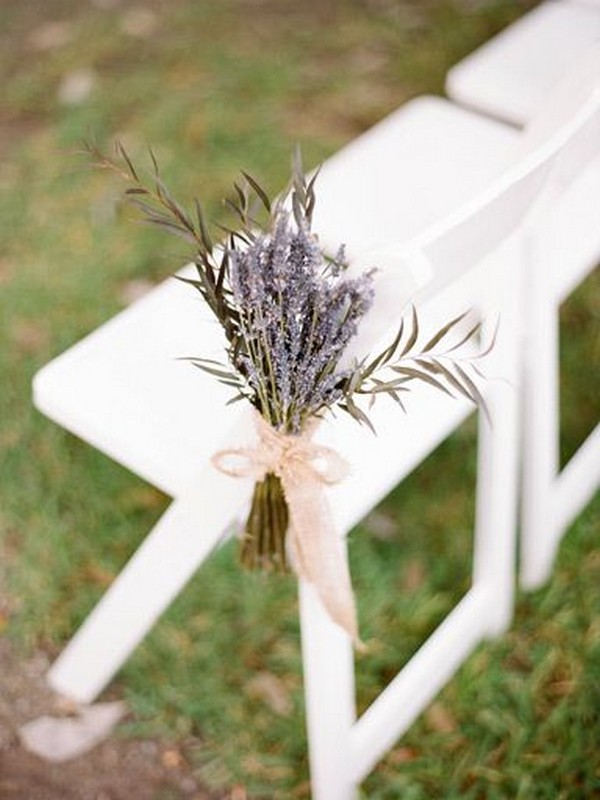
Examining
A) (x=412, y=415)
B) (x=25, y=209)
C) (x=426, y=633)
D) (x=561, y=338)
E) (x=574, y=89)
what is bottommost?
(x=25, y=209)

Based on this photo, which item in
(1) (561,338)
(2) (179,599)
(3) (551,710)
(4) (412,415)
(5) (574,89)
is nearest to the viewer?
(5) (574,89)

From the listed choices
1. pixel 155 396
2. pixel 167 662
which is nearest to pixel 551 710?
pixel 167 662

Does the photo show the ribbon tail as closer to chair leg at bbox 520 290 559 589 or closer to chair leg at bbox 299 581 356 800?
chair leg at bbox 299 581 356 800

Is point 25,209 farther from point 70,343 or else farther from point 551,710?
point 551,710

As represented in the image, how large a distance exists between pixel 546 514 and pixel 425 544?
265mm

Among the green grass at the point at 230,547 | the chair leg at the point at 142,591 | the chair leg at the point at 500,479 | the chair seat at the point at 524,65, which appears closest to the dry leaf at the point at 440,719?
the green grass at the point at 230,547

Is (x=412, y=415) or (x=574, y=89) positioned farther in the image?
(x=412, y=415)

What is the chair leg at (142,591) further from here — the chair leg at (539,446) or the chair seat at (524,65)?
the chair seat at (524,65)

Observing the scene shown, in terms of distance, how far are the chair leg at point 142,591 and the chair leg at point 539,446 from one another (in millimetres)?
564

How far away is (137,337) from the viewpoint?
184 centimetres

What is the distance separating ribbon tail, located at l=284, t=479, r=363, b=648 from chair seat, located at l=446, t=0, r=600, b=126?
1047mm

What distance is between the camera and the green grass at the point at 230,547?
2.01 m

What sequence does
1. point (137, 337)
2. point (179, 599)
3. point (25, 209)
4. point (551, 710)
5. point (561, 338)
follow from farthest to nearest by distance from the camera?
point (25, 209) → point (561, 338) → point (179, 599) → point (551, 710) → point (137, 337)

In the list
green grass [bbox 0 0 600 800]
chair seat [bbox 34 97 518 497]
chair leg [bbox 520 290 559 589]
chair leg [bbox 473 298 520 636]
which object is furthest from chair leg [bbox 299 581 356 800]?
chair leg [bbox 520 290 559 589]
